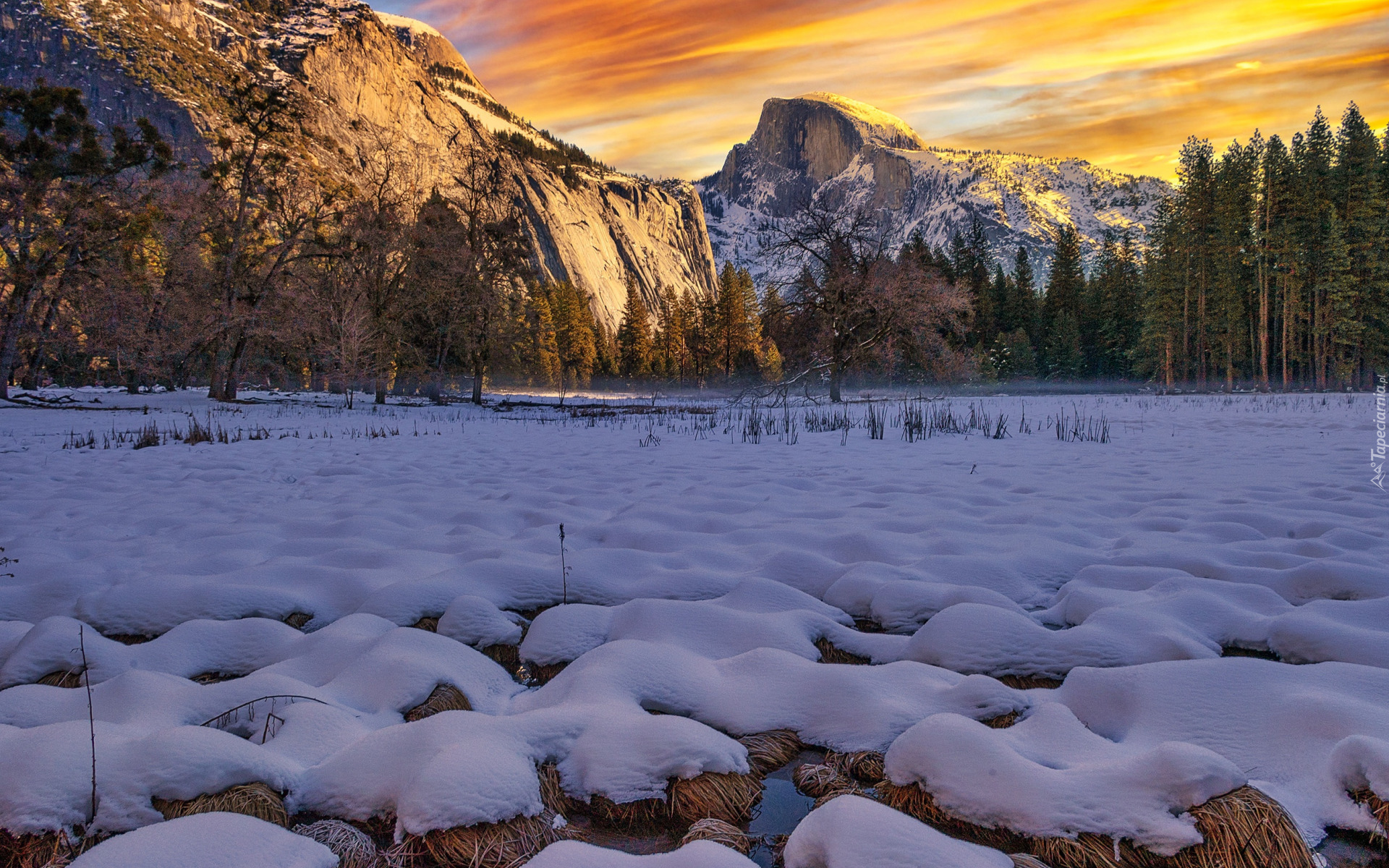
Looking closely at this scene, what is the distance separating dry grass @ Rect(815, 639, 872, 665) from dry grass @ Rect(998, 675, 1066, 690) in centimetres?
47

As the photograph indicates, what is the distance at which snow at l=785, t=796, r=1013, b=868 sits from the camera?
121cm

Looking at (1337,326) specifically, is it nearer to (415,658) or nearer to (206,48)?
(415,658)

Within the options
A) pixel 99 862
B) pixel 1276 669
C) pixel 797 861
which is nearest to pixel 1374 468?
pixel 1276 669

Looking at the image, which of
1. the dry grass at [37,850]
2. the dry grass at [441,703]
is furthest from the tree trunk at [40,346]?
the dry grass at [37,850]

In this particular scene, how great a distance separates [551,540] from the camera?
407cm

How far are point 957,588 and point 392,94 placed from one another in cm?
11943

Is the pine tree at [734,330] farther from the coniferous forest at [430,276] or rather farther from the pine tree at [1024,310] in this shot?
the pine tree at [1024,310]

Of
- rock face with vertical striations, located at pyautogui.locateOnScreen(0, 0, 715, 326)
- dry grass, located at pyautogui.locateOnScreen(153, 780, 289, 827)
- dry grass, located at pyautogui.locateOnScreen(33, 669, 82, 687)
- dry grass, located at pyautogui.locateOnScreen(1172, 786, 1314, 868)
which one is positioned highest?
rock face with vertical striations, located at pyautogui.locateOnScreen(0, 0, 715, 326)

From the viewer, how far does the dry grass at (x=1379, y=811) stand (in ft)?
4.33

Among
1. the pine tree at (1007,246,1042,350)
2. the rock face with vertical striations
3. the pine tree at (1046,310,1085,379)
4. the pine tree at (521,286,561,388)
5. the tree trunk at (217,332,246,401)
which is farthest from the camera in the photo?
the rock face with vertical striations

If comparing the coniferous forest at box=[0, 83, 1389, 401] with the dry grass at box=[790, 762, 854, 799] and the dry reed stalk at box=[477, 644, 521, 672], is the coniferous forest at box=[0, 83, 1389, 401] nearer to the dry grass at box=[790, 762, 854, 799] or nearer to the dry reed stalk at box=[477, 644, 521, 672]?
the dry reed stalk at box=[477, 644, 521, 672]

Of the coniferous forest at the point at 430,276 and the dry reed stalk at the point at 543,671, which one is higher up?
the coniferous forest at the point at 430,276

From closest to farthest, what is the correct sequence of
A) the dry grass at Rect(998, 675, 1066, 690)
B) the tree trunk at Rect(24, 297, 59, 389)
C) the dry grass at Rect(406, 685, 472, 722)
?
the dry grass at Rect(406, 685, 472, 722) < the dry grass at Rect(998, 675, 1066, 690) < the tree trunk at Rect(24, 297, 59, 389)

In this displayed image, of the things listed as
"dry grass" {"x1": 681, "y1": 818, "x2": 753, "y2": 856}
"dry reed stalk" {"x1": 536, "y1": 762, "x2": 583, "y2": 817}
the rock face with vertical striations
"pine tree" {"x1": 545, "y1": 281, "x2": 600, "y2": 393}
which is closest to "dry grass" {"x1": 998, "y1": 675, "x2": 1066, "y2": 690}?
"dry grass" {"x1": 681, "y1": 818, "x2": 753, "y2": 856}
